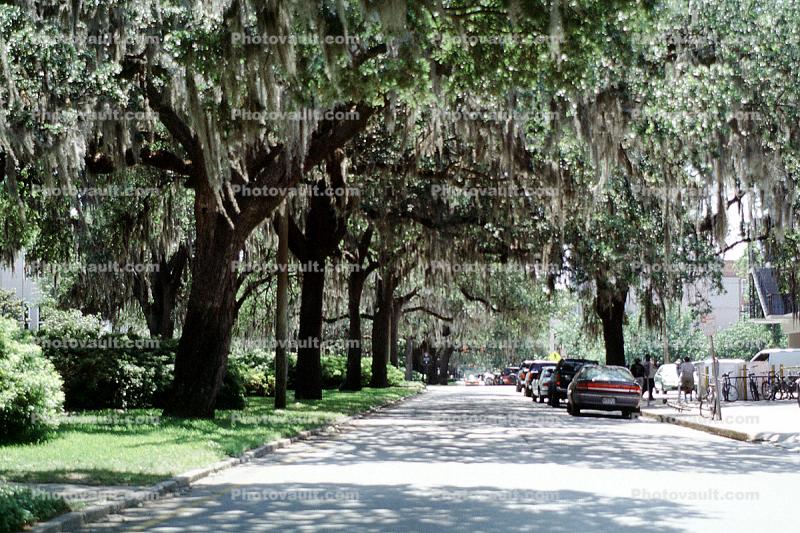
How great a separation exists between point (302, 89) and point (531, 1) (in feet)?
13.8

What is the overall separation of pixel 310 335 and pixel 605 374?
30.2 feet

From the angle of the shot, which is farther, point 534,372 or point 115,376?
point 534,372

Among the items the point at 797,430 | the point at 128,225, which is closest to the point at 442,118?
the point at 797,430

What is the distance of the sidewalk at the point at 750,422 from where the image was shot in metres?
20.9

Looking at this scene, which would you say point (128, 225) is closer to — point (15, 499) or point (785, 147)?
point (785, 147)

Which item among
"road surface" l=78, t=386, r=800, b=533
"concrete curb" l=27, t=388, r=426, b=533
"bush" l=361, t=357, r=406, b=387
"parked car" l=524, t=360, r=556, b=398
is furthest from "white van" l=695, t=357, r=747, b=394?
"concrete curb" l=27, t=388, r=426, b=533

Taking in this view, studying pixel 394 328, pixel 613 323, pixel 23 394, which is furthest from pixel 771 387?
pixel 23 394

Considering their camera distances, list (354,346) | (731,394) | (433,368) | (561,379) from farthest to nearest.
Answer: (433,368) < (354,346) < (731,394) < (561,379)

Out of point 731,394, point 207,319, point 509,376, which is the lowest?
point 731,394

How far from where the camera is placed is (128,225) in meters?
32.1

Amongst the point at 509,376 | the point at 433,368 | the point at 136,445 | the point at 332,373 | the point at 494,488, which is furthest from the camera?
the point at 433,368

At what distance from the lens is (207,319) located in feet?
71.1

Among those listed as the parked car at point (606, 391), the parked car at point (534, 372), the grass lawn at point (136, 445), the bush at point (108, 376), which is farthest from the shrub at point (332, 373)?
the grass lawn at point (136, 445)

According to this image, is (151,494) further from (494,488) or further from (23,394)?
(23,394)
